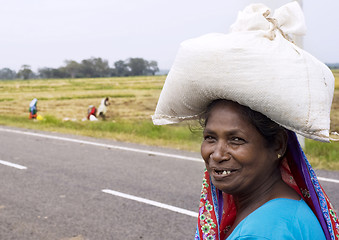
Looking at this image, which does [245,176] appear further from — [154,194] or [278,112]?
[154,194]

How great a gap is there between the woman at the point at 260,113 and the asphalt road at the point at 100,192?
277cm

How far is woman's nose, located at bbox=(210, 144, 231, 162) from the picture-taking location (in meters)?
1.62

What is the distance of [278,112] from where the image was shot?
4.96ft

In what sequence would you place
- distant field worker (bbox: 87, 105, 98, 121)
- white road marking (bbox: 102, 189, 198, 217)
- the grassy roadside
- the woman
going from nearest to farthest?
the woman < white road marking (bbox: 102, 189, 198, 217) < the grassy roadside < distant field worker (bbox: 87, 105, 98, 121)

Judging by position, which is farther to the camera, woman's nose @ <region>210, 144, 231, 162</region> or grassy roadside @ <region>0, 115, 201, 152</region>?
grassy roadside @ <region>0, 115, 201, 152</region>

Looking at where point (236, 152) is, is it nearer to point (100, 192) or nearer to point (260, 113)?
point (260, 113)

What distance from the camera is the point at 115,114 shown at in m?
16.6

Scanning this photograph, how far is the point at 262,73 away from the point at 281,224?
461mm

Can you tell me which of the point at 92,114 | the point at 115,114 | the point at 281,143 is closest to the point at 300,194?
the point at 281,143

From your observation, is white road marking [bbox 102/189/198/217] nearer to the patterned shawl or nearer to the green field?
the green field

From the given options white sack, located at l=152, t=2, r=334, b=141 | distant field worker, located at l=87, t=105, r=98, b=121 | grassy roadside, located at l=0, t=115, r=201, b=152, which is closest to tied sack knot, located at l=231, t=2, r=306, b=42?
white sack, located at l=152, t=2, r=334, b=141

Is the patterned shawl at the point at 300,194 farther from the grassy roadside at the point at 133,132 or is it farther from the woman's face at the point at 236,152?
the grassy roadside at the point at 133,132

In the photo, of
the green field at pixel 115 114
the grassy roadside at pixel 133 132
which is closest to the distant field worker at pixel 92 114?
the green field at pixel 115 114

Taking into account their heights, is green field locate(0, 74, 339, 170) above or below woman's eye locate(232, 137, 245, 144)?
below
